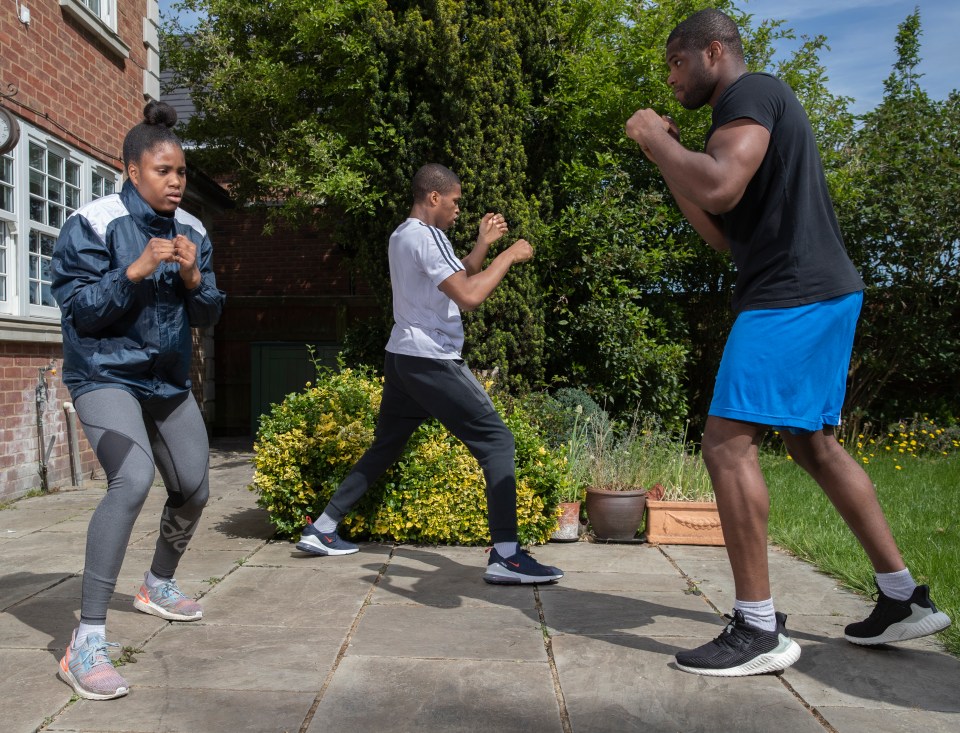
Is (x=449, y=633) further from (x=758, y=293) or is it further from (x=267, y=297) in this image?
(x=267, y=297)

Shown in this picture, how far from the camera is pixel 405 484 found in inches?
193

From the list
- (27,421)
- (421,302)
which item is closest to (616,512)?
(421,302)

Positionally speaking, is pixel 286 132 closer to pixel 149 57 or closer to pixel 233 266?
pixel 149 57

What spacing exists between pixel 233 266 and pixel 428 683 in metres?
13.7

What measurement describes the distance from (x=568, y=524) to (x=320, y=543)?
1567mm

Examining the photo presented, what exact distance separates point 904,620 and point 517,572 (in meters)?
1.68

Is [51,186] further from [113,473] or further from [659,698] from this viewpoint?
[659,698]

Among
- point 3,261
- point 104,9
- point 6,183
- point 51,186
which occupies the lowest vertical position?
point 3,261

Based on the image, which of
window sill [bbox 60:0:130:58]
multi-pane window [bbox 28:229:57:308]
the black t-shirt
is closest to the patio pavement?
the black t-shirt

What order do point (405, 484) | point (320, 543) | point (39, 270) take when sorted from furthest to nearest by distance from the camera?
point (39, 270) → point (405, 484) → point (320, 543)

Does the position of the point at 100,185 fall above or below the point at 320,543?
above

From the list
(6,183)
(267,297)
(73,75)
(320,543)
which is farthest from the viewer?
(267,297)

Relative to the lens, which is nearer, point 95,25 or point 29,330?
point 29,330

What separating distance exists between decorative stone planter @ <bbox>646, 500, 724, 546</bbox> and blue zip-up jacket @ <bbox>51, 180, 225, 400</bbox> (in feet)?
10.3
